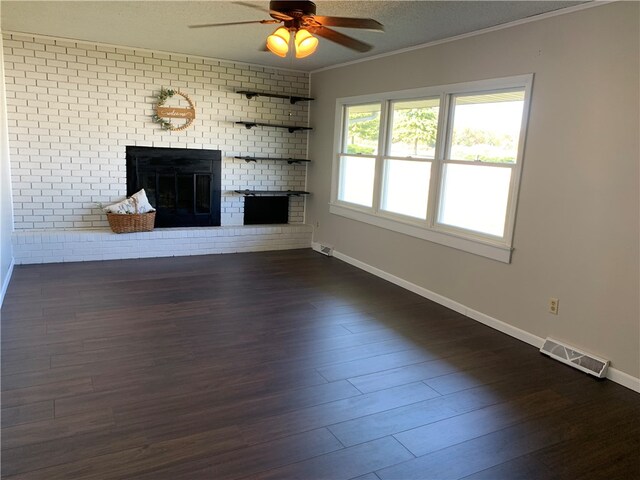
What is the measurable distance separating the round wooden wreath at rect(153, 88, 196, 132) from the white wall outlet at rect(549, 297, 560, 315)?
4507 mm

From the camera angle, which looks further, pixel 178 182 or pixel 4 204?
pixel 178 182

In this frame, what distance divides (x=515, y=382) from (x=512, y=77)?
2.28 metres

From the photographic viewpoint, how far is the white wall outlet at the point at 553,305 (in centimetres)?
341

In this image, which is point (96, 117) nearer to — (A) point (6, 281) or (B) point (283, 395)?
(A) point (6, 281)

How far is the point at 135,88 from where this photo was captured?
5.50 m

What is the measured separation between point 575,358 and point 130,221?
4.64 metres

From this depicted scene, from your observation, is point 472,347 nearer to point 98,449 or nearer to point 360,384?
point 360,384

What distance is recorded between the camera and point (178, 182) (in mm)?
5926

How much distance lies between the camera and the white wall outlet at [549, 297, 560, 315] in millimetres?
3410

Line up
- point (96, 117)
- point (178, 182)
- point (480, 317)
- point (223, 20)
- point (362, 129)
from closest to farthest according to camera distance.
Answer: point (223, 20)
point (480, 317)
point (96, 117)
point (362, 129)
point (178, 182)

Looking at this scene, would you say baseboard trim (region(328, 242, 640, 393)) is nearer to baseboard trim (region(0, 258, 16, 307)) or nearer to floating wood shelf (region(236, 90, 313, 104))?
floating wood shelf (region(236, 90, 313, 104))

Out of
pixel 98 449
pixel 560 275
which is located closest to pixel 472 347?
pixel 560 275

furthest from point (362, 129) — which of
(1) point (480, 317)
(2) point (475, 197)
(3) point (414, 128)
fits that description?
(1) point (480, 317)

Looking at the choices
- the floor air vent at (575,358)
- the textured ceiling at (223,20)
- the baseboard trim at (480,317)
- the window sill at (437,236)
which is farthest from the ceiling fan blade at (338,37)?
the floor air vent at (575,358)
